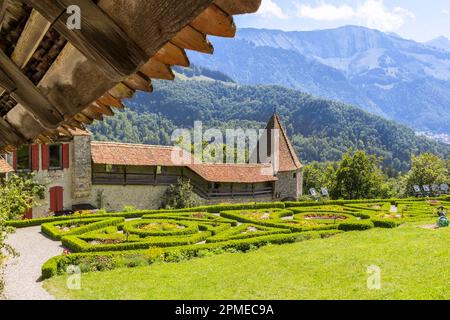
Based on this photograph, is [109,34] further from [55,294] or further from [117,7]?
[55,294]

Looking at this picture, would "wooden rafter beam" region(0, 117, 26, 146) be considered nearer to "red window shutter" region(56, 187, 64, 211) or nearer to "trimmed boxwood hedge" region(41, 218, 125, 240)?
"trimmed boxwood hedge" region(41, 218, 125, 240)

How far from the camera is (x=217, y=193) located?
3819 cm

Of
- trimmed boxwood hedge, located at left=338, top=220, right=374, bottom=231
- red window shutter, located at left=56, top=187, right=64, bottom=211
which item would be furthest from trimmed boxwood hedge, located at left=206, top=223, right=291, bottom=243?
red window shutter, located at left=56, top=187, right=64, bottom=211

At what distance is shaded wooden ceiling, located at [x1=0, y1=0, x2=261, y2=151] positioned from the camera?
167 cm

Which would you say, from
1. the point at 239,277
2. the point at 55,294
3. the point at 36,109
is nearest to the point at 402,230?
the point at 239,277

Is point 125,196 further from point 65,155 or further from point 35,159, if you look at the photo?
point 35,159

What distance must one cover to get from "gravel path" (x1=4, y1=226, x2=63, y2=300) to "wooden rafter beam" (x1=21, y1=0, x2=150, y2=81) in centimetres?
1309

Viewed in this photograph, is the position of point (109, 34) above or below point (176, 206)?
above

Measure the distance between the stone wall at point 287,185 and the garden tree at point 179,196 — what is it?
30.1ft

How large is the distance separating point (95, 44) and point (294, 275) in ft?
48.6

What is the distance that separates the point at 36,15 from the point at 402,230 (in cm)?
2370

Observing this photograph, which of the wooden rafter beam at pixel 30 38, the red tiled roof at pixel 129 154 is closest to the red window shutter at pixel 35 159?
the red tiled roof at pixel 129 154

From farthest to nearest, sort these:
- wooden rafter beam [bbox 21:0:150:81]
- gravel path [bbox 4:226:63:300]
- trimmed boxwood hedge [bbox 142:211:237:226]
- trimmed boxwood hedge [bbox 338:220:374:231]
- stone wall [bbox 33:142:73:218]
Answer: stone wall [bbox 33:142:73:218], trimmed boxwood hedge [bbox 142:211:237:226], trimmed boxwood hedge [bbox 338:220:374:231], gravel path [bbox 4:226:63:300], wooden rafter beam [bbox 21:0:150:81]
